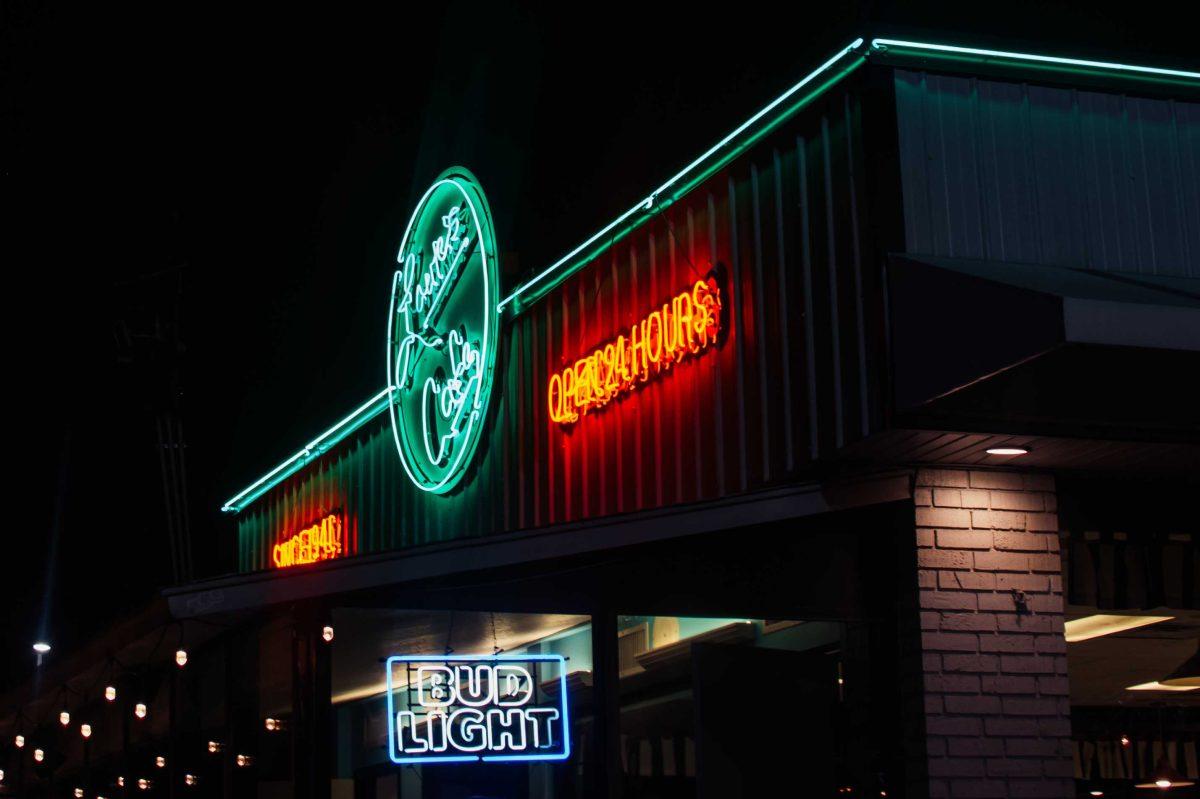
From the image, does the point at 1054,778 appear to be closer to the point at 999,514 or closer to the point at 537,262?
the point at 999,514

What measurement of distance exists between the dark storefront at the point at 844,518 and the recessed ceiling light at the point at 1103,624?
1.3 inches

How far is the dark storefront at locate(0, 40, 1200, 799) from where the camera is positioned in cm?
709

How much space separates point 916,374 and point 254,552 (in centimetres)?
1581

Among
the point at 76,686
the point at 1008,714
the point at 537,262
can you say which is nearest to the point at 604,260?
the point at 537,262

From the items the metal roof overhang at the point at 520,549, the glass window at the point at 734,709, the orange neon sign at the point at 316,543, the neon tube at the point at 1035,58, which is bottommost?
the glass window at the point at 734,709

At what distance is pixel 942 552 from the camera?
7.55 m

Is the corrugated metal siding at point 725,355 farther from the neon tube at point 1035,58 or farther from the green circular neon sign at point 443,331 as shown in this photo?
the neon tube at point 1035,58

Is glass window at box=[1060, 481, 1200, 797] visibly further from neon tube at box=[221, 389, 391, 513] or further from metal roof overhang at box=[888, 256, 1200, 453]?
neon tube at box=[221, 389, 391, 513]

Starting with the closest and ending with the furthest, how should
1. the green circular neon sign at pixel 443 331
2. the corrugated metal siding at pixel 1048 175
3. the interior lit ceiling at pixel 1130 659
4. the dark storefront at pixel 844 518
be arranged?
the dark storefront at pixel 844 518
the corrugated metal siding at pixel 1048 175
the interior lit ceiling at pixel 1130 659
the green circular neon sign at pixel 443 331

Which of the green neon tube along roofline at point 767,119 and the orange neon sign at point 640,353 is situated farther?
the orange neon sign at point 640,353

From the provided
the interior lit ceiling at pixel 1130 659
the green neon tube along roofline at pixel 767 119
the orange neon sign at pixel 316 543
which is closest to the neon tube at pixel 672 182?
the green neon tube along roofline at pixel 767 119

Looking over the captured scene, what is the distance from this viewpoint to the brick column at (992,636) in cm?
732

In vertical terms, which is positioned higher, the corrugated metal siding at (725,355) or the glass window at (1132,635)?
the corrugated metal siding at (725,355)

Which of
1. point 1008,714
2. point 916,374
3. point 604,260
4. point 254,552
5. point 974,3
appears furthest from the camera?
point 254,552
